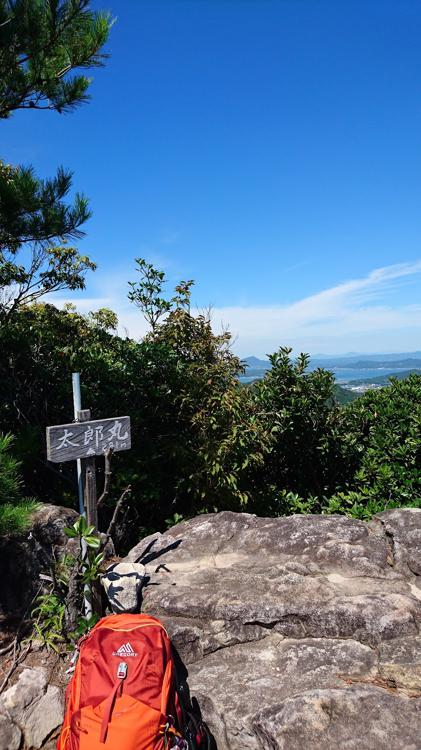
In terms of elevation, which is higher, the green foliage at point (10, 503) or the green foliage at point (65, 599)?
the green foliage at point (10, 503)

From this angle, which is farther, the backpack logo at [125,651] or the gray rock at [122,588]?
the gray rock at [122,588]

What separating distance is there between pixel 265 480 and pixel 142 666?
459cm

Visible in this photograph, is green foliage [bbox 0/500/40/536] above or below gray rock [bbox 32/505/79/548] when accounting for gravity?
above

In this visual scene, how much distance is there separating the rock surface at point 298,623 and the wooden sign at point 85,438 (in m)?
1.39

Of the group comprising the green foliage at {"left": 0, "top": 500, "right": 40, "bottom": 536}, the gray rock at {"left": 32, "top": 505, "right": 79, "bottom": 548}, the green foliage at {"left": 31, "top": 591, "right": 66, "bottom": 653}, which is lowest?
the green foliage at {"left": 31, "top": 591, "right": 66, "bottom": 653}

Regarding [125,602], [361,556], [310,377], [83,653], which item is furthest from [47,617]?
[310,377]

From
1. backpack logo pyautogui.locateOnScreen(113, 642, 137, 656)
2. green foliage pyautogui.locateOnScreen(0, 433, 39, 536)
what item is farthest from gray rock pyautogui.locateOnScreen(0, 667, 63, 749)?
green foliage pyautogui.locateOnScreen(0, 433, 39, 536)

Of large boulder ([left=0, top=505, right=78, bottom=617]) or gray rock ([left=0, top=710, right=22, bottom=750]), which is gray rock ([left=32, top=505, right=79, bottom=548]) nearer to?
large boulder ([left=0, top=505, right=78, bottom=617])

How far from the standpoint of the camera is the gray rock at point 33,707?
323cm

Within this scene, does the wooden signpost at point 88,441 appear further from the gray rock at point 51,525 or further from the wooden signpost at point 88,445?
the gray rock at point 51,525

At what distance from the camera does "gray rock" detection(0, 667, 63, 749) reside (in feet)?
10.6

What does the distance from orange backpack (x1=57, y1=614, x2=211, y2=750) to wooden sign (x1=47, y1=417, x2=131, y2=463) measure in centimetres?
125

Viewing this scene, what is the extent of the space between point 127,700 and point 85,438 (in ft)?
5.79

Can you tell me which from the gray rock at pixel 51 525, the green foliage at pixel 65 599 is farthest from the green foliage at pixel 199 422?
the green foliage at pixel 65 599
